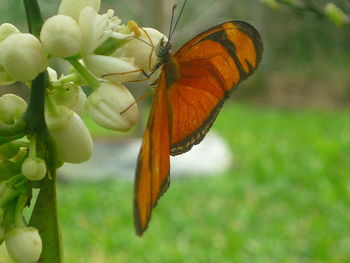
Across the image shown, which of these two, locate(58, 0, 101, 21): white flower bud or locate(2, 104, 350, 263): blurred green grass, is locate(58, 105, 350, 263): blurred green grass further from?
locate(58, 0, 101, 21): white flower bud

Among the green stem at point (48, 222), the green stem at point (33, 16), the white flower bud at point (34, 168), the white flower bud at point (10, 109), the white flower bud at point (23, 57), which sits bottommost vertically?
the green stem at point (48, 222)

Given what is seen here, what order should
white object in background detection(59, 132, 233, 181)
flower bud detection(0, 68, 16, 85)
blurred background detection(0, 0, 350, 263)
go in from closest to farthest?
1. flower bud detection(0, 68, 16, 85)
2. blurred background detection(0, 0, 350, 263)
3. white object in background detection(59, 132, 233, 181)

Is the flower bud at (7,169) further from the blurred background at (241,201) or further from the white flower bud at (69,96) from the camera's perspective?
the blurred background at (241,201)

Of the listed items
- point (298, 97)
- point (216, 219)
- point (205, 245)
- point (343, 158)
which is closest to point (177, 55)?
point (205, 245)

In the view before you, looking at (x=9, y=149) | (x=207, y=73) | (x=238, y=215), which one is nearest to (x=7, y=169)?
(x=9, y=149)

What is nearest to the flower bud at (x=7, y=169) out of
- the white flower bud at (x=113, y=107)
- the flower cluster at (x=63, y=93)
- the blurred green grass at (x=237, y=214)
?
the flower cluster at (x=63, y=93)

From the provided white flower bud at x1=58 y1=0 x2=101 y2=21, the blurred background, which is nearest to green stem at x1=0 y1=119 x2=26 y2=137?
white flower bud at x1=58 y1=0 x2=101 y2=21
